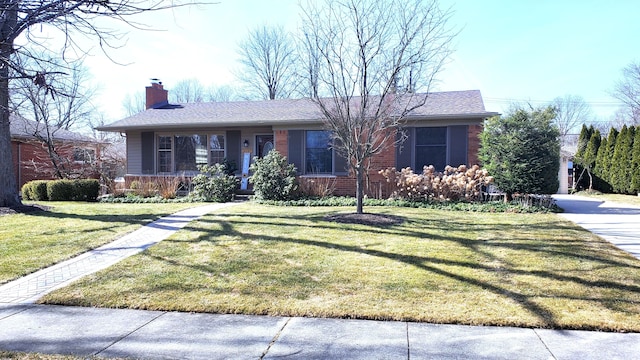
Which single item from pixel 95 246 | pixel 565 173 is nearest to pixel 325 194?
pixel 95 246

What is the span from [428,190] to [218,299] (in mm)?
9017

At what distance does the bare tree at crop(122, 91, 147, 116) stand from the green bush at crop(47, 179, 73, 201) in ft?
116

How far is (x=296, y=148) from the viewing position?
49.1 ft

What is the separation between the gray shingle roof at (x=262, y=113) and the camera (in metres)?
13.5

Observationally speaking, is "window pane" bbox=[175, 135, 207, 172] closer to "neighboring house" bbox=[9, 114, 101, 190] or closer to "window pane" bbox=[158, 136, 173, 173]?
"window pane" bbox=[158, 136, 173, 173]

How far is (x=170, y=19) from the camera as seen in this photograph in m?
3.70

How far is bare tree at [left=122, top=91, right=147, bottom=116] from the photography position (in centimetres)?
4656

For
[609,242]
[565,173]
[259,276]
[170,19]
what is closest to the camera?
[170,19]

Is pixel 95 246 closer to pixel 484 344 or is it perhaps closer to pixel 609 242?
pixel 484 344

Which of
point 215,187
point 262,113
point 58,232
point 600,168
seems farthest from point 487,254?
point 600,168

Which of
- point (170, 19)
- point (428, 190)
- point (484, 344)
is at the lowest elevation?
point (484, 344)

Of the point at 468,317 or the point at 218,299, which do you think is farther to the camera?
the point at 218,299

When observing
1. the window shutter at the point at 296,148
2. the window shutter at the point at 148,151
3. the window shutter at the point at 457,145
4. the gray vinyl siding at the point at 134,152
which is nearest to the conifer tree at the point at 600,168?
the window shutter at the point at 457,145

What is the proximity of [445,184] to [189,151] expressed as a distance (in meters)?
10.3
